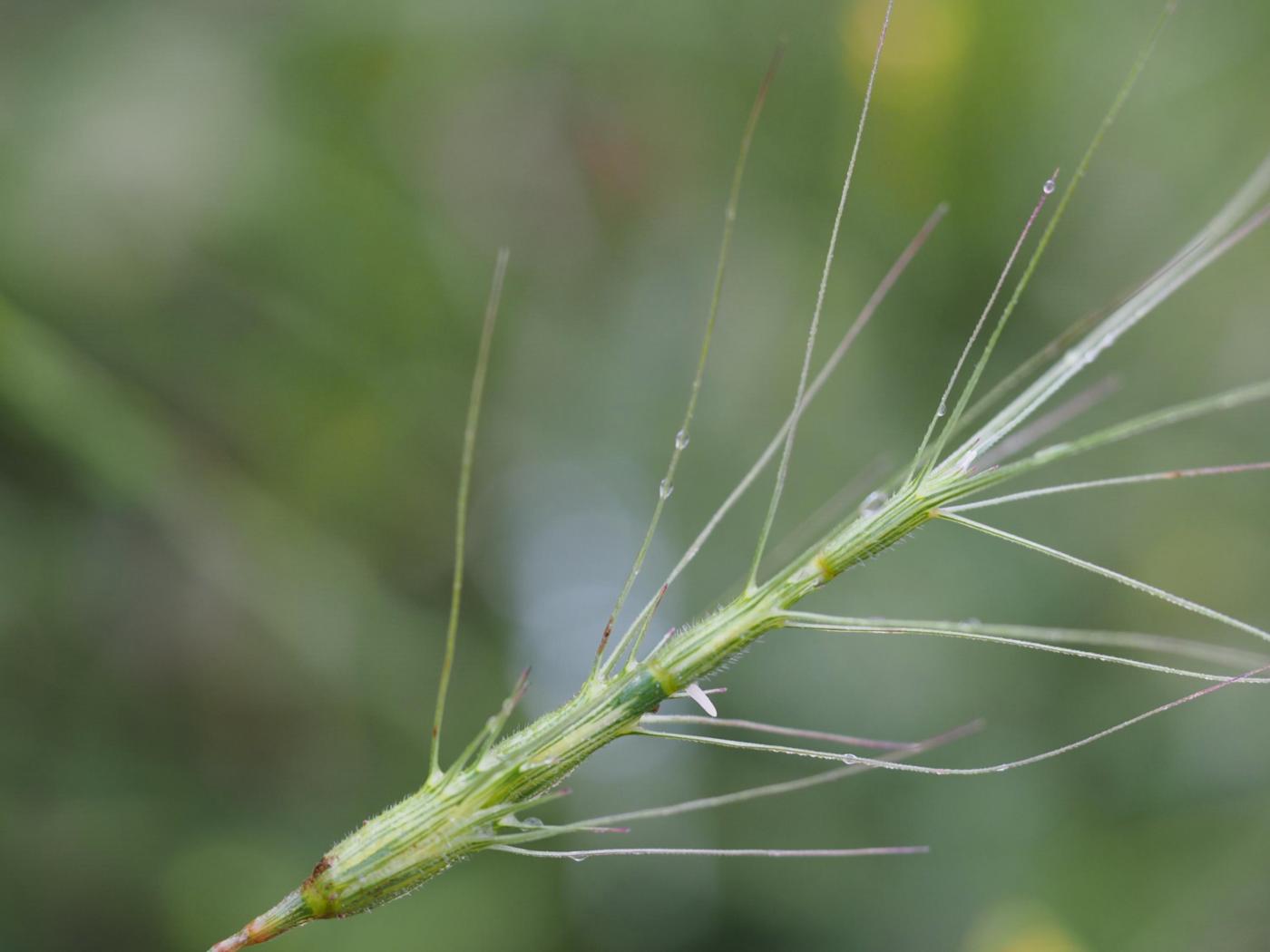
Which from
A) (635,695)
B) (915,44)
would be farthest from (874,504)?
(915,44)

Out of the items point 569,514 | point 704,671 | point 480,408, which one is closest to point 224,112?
point 480,408

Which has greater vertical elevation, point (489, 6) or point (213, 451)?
point (489, 6)

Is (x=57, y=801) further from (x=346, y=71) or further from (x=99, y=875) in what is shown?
(x=346, y=71)

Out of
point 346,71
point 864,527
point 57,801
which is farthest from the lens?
point 346,71

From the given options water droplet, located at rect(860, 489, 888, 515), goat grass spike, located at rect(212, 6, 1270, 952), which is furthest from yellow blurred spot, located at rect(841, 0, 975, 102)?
water droplet, located at rect(860, 489, 888, 515)

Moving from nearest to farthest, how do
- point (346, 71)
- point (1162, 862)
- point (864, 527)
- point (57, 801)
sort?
point (864, 527), point (57, 801), point (1162, 862), point (346, 71)

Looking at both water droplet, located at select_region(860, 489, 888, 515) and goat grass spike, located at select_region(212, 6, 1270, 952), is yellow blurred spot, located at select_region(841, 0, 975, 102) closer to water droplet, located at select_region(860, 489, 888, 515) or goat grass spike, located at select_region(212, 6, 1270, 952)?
goat grass spike, located at select_region(212, 6, 1270, 952)

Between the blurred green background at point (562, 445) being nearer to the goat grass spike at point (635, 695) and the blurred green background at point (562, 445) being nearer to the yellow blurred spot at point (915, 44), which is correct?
the yellow blurred spot at point (915, 44)

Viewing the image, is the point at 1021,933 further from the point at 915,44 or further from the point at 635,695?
the point at 915,44
